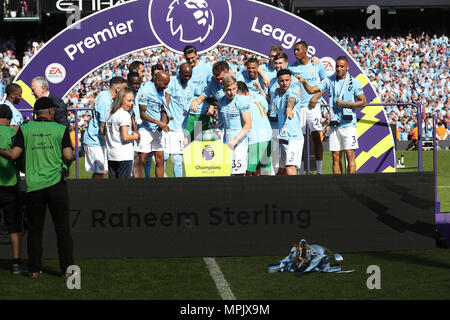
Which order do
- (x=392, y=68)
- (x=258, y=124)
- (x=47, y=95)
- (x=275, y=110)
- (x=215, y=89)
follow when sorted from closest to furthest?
1. (x=47, y=95)
2. (x=258, y=124)
3. (x=275, y=110)
4. (x=215, y=89)
5. (x=392, y=68)

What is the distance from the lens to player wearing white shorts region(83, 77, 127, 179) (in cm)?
996

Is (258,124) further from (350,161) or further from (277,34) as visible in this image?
(277,34)

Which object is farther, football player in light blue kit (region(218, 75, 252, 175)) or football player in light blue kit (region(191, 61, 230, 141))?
football player in light blue kit (region(191, 61, 230, 141))

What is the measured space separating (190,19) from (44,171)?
5.69 metres

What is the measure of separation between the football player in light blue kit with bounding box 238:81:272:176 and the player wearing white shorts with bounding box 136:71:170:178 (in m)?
1.24

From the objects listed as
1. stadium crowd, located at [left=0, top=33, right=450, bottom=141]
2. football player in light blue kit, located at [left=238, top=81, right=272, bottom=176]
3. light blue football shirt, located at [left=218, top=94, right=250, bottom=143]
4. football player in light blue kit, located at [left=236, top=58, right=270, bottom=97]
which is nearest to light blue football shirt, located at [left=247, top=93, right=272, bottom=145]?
football player in light blue kit, located at [left=238, top=81, right=272, bottom=176]

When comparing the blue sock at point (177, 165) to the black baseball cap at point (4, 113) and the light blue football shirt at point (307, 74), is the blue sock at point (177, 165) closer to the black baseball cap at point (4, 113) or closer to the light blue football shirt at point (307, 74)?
the light blue football shirt at point (307, 74)

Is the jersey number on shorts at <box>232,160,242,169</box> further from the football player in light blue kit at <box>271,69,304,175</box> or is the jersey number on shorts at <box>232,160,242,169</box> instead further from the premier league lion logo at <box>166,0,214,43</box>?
the premier league lion logo at <box>166,0,214,43</box>

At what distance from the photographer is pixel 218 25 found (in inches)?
476

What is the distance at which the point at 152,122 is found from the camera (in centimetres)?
1037

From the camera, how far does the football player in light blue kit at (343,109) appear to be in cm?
1048

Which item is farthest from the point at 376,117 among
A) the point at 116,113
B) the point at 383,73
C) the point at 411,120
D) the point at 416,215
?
the point at 383,73

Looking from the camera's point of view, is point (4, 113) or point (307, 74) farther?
point (307, 74)

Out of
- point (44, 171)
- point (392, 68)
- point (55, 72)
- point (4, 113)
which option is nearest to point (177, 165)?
point (55, 72)
